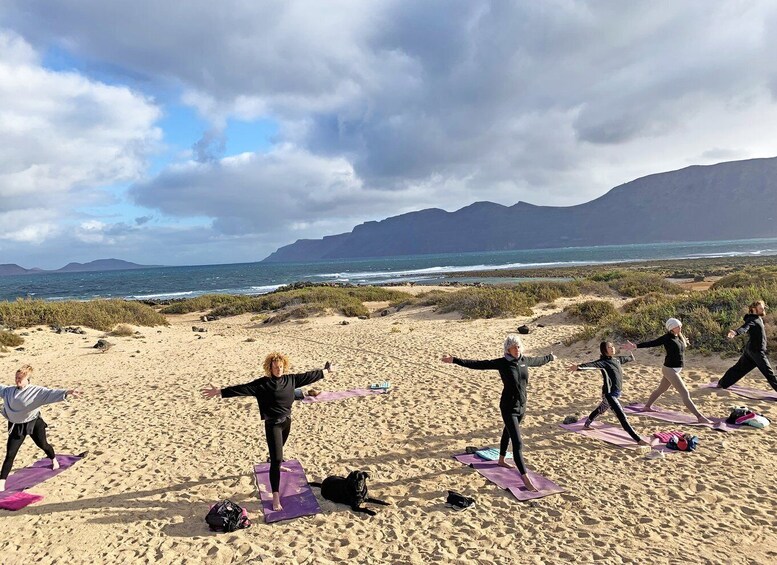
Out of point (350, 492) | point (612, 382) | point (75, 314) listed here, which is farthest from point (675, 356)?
point (75, 314)

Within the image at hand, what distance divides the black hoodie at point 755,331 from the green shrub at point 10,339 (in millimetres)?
22219

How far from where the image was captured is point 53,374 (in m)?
13.6

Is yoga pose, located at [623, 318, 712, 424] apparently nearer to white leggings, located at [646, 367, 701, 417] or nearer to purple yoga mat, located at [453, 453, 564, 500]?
white leggings, located at [646, 367, 701, 417]

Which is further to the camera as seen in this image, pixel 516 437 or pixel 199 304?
pixel 199 304

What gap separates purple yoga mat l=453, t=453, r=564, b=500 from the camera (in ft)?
18.3

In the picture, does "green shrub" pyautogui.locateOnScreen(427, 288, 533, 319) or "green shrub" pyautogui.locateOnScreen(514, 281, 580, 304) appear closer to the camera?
"green shrub" pyautogui.locateOnScreen(427, 288, 533, 319)

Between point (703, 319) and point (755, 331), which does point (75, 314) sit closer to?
point (755, 331)

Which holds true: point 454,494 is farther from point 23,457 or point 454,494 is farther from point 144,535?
point 23,457

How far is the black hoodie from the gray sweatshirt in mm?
10975

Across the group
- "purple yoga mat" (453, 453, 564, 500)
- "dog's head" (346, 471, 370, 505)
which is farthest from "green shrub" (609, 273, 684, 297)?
"dog's head" (346, 471, 370, 505)

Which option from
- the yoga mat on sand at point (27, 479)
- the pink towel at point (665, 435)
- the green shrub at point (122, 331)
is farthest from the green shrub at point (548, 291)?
the yoga mat on sand at point (27, 479)

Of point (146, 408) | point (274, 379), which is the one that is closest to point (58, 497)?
point (274, 379)

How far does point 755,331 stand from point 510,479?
5695 mm

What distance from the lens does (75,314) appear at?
69.0 ft
